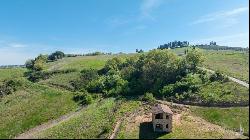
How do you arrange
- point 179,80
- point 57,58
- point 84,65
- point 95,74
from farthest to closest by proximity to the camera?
point 57,58
point 84,65
point 95,74
point 179,80

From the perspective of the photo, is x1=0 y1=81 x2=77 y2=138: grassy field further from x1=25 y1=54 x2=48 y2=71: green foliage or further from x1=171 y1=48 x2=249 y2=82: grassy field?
x1=171 y1=48 x2=249 y2=82: grassy field

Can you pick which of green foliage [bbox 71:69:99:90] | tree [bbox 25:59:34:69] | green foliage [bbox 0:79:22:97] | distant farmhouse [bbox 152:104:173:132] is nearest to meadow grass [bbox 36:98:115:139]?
distant farmhouse [bbox 152:104:173:132]

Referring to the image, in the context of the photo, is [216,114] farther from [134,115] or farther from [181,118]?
[134,115]

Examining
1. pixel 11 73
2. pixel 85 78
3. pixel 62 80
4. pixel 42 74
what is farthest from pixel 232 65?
pixel 11 73

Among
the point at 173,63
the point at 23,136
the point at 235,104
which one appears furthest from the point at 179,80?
the point at 23,136

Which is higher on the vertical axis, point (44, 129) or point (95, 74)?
point (95, 74)

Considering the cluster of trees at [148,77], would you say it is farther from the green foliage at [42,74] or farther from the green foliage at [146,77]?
the green foliage at [42,74]
